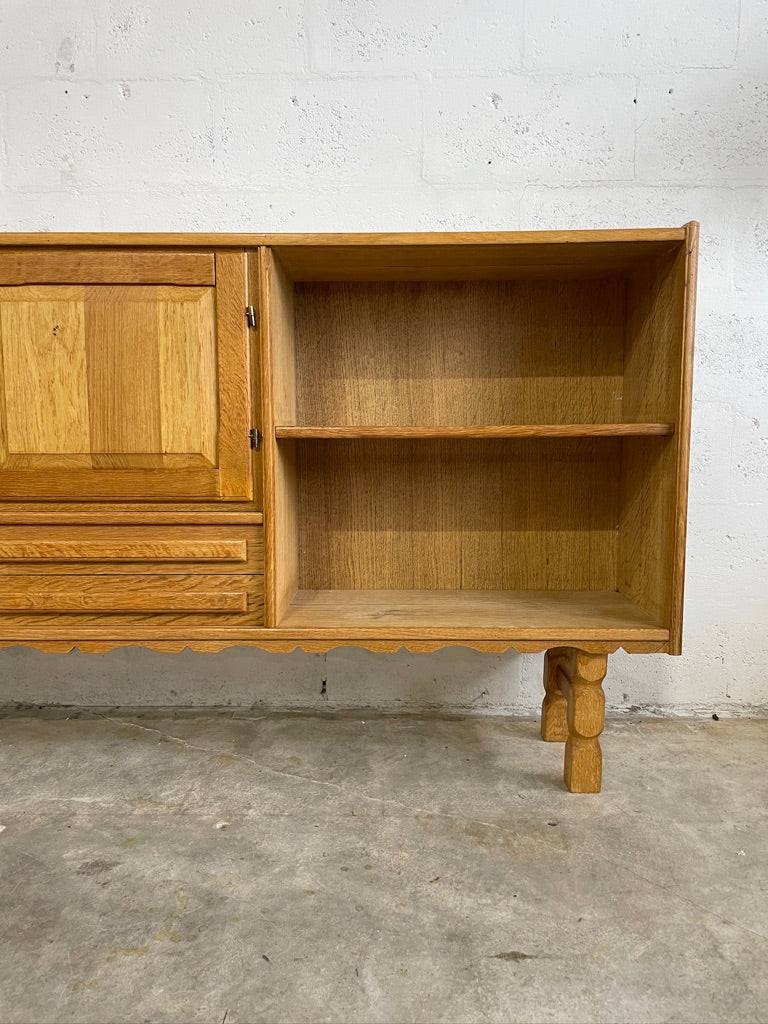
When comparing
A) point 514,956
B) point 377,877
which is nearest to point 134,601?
point 377,877

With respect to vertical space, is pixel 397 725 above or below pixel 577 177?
below

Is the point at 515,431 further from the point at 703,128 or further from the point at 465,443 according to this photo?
the point at 703,128

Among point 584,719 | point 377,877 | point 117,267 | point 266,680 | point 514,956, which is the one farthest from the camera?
point 266,680

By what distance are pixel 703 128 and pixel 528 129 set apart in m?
0.52

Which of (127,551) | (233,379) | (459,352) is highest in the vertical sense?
(459,352)

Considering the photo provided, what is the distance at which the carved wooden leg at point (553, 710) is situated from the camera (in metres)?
1.97

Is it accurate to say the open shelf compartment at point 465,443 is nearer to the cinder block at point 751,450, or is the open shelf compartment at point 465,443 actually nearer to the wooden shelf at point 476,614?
the wooden shelf at point 476,614

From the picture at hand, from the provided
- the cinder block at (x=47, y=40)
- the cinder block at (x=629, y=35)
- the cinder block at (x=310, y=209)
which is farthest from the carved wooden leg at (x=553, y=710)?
the cinder block at (x=47, y=40)

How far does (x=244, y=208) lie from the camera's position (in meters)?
2.08

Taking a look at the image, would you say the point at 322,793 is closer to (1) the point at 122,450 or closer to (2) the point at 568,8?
(1) the point at 122,450

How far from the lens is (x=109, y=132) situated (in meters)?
2.07

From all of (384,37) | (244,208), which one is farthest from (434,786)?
(384,37)

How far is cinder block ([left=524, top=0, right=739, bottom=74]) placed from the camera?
201 centimetres

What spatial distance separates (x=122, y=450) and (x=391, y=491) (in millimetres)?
784
